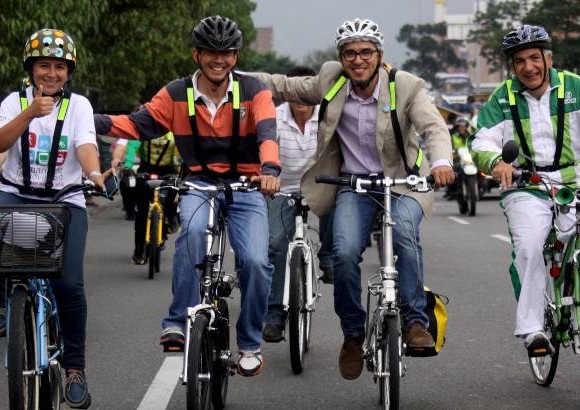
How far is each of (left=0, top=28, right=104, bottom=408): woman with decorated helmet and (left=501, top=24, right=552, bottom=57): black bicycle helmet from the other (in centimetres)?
223

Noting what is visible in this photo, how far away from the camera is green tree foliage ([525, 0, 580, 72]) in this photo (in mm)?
75562

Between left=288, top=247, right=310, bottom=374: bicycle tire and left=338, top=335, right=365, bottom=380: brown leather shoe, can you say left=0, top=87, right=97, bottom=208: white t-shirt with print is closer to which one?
left=338, top=335, right=365, bottom=380: brown leather shoe

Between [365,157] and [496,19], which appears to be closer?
[365,157]

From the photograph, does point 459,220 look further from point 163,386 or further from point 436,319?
point 436,319

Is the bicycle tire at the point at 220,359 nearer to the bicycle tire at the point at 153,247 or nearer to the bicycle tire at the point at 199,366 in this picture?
the bicycle tire at the point at 199,366

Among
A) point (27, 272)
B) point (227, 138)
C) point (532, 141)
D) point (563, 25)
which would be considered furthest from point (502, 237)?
point (563, 25)

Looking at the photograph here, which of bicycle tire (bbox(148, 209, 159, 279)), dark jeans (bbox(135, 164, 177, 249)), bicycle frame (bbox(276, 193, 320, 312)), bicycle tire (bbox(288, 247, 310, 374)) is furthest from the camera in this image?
dark jeans (bbox(135, 164, 177, 249))

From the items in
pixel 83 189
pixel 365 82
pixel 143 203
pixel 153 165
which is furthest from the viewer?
pixel 153 165

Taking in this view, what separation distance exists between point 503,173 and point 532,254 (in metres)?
0.48

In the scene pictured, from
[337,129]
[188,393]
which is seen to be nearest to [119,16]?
[337,129]

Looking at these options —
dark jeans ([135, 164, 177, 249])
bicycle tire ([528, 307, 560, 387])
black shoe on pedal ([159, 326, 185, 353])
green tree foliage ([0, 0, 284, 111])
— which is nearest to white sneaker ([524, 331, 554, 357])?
bicycle tire ([528, 307, 560, 387])

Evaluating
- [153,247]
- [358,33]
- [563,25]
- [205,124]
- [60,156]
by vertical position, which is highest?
[563,25]

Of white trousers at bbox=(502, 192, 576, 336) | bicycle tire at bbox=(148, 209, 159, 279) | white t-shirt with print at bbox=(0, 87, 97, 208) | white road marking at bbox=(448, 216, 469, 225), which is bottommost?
white road marking at bbox=(448, 216, 469, 225)

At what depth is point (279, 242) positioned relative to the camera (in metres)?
9.43
